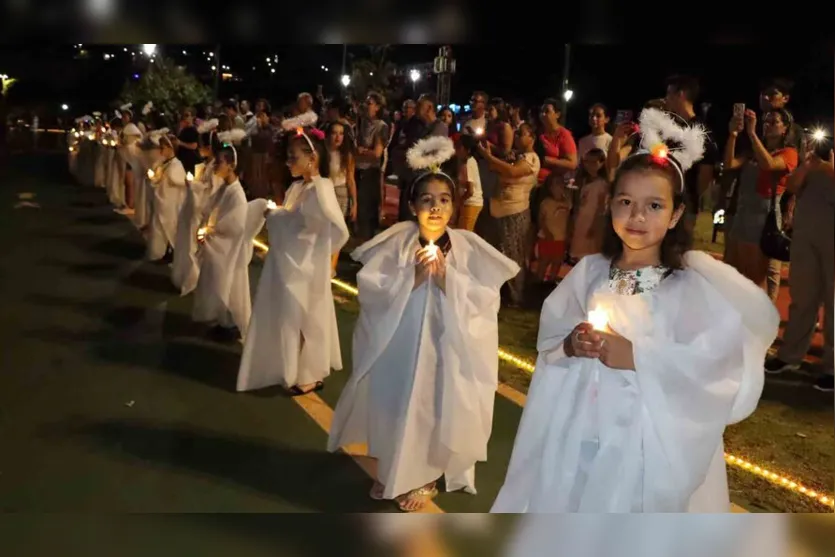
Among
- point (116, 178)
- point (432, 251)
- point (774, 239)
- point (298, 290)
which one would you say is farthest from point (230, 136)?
point (116, 178)

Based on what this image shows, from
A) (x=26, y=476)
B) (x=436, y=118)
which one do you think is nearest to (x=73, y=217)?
(x=436, y=118)

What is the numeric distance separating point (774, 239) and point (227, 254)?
397 cm

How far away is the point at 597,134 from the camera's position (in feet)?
25.7

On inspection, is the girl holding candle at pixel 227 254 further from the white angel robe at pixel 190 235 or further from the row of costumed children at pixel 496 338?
the white angel robe at pixel 190 235

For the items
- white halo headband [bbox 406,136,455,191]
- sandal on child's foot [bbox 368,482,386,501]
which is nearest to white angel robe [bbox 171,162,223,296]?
white halo headband [bbox 406,136,455,191]

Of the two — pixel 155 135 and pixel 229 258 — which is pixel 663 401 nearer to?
pixel 229 258

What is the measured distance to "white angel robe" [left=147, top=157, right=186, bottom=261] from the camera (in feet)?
32.2

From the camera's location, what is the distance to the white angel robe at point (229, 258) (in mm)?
6770

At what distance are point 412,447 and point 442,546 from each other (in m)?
3.29

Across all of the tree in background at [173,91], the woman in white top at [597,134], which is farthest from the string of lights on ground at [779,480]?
the tree in background at [173,91]

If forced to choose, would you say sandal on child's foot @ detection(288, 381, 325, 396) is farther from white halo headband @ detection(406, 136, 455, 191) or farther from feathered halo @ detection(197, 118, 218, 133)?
feathered halo @ detection(197, 118, 218, 133)

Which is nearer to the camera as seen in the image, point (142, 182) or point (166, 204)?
point (166, 204)

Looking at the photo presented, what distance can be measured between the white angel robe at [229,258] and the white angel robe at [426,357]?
2.83m

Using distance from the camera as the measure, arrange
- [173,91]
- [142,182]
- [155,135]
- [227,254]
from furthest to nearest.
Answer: [173,91], [142,182], [155,135], [227,254]
